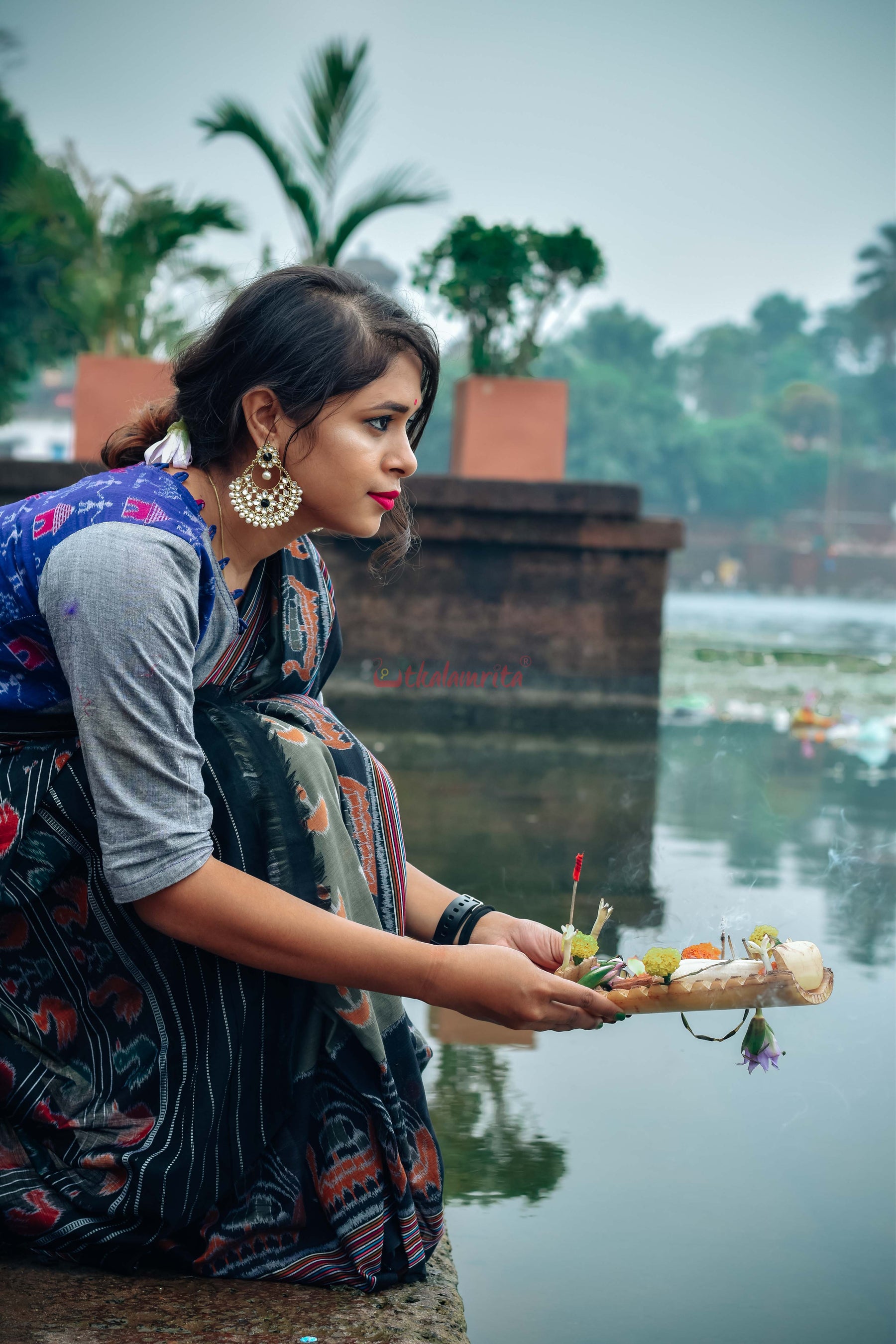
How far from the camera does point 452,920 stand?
Result: 154 centimetres

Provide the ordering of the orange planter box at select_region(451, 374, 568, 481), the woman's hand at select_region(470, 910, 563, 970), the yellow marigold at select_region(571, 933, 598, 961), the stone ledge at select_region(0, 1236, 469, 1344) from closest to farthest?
the stone ledge at select_region(0, 1236, 469, 1344)
the yellow marigold at select_region(571, 933, 598, 961)
the woman's hand at select_region(470, 910, 563, 970)
the orange planter box at select_region(451, 374, 568, 481)

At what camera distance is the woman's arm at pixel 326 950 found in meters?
1.23

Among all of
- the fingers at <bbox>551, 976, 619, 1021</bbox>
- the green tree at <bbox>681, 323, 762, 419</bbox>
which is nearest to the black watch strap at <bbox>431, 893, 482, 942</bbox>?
the fingers at <bbox>551, 976, 619, 1021</bbox>

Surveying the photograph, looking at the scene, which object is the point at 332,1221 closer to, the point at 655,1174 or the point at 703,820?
the point at 655,1174

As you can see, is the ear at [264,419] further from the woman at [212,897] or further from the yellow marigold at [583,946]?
the yellow marigold at [583,946]

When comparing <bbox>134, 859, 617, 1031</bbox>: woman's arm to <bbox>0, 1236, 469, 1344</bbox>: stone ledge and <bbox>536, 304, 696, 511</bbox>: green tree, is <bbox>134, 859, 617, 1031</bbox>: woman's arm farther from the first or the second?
<bbox>536, 304, 696, 511</bbox>: green tree

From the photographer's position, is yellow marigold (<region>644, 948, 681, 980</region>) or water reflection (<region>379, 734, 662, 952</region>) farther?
water reflection (<region>379, 734, 662, 952</region>)

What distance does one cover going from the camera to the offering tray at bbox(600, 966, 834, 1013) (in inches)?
52.4

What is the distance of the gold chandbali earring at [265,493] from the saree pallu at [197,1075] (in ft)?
0.76

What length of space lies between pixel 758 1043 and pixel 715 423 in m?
62.8

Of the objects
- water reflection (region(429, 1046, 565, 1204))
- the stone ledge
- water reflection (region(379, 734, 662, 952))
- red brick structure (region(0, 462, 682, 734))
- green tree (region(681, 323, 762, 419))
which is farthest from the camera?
green tree (region(681, 323, 762, 419))

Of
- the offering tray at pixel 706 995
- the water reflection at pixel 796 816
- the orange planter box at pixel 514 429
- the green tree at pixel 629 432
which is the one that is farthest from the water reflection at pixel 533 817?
the green tree at pixel 629 432

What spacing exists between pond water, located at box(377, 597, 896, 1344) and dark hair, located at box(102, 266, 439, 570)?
3.10ft

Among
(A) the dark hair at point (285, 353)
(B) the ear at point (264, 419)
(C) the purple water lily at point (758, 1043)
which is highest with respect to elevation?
(A) the dark hair at point (285, 353)
